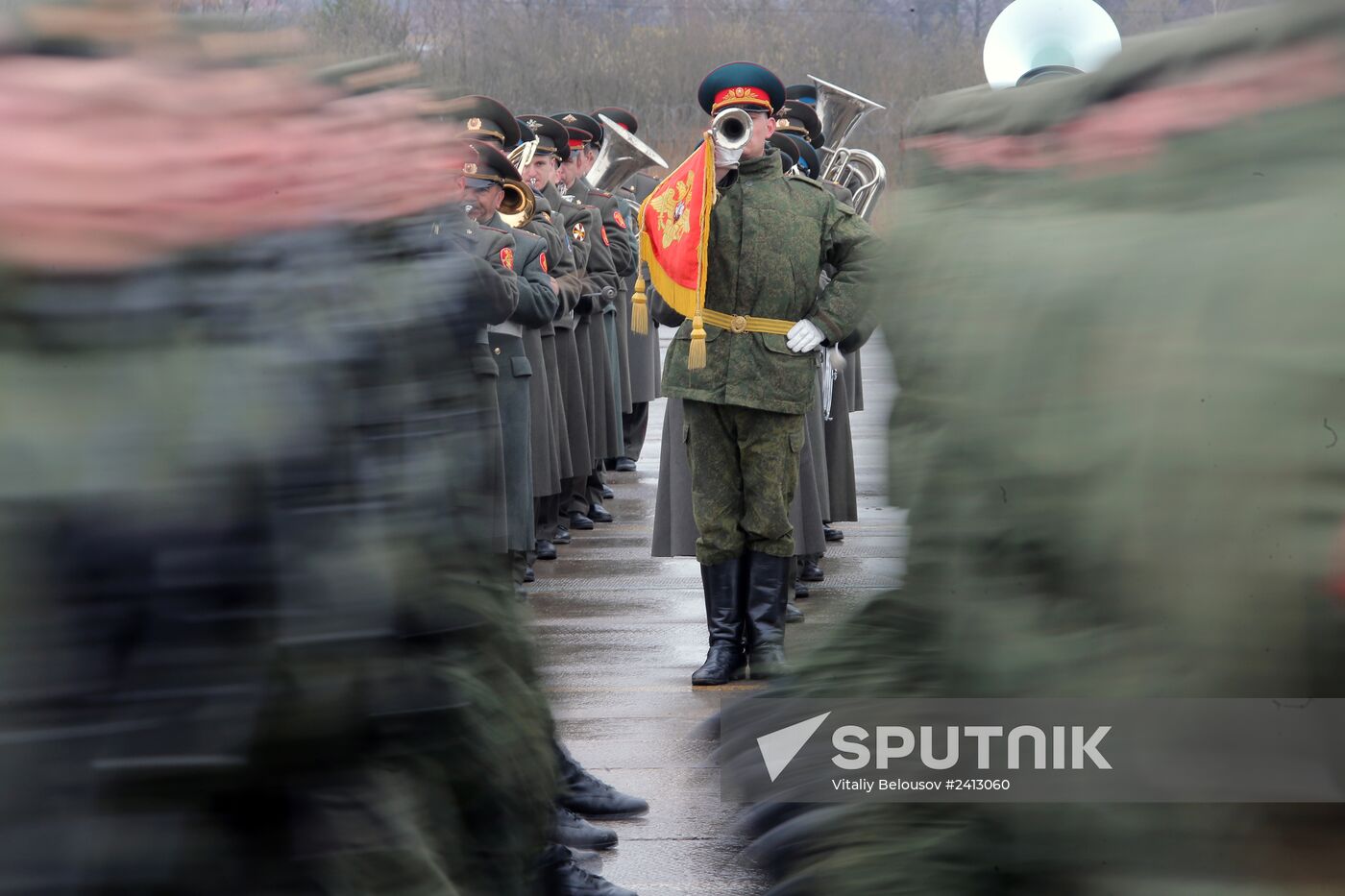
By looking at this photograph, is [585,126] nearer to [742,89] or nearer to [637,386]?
[637,386]

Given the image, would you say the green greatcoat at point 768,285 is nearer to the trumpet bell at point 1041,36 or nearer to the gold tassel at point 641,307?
the gold tassel at point 641,307

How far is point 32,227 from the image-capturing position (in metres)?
1.51

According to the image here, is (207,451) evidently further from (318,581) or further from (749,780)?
(749,780)

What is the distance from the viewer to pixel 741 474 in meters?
5.85

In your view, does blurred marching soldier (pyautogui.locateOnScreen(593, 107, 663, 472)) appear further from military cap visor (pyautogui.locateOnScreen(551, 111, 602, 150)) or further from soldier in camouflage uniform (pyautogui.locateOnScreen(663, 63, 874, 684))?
soldier in camouflage uniform (pyautogui.locateOnScreen(663, 63, 874, 684))

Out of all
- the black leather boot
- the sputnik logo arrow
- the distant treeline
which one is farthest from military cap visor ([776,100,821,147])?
the distant treeline

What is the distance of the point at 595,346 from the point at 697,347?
4890 millimetres

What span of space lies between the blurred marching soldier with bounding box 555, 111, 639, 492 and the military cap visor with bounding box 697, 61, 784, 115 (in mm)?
4303

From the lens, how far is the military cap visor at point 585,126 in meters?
11.4

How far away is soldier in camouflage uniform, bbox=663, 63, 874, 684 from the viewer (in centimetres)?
565

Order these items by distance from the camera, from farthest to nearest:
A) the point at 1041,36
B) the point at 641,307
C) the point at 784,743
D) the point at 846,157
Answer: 1. the point at 846,157
2. the point at 641,307
3. the point at 1041,36
4. the point at 784,743

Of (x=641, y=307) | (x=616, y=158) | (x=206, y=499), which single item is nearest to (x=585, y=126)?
(x=616, y=158)
